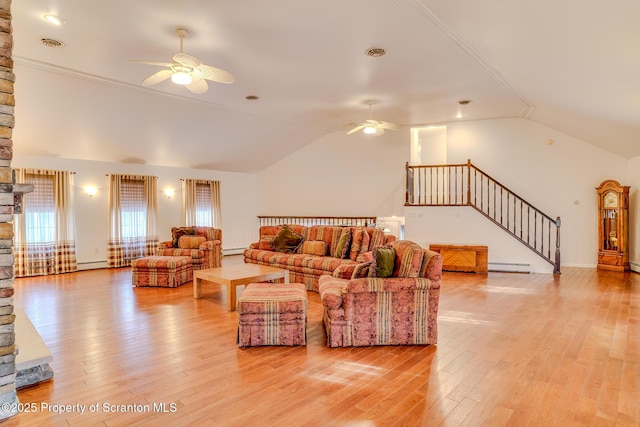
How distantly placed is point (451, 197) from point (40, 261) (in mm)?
8977

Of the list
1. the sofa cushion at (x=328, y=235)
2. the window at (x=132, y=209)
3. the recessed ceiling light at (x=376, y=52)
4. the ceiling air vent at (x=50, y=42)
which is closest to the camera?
the ceiling air vent at (x=50, y=42)

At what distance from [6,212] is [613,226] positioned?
917 cm

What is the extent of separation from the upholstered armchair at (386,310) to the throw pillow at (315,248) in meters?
2.75

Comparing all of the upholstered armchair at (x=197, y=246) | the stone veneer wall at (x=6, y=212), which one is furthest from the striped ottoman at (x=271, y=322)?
the upholstered armchair at (x=197, y=246)

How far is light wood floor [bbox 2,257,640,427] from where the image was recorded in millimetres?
2242

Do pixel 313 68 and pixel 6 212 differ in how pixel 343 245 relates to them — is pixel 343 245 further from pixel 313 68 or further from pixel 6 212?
pixel 6 212

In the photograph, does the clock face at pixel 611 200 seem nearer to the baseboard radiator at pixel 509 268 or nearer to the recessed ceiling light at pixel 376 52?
the baseboard radiator at pixel 509 268

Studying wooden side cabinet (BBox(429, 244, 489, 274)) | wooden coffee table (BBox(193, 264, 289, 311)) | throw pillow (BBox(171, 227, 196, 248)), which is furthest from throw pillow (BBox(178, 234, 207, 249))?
wooden side cabinet (BBox(429, 244, 489, 274))

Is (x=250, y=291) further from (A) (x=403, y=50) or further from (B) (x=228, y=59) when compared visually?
(A) (x=403, y=50)

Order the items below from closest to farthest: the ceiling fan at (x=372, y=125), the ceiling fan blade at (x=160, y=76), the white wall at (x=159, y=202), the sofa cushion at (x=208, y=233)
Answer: the ceiling fan blade at (x=160, y=76) < the ceiling fan at (x=372, y=125) < the sofa cushion at (x=208, y=233) < the white wall at (x=159, y=202)

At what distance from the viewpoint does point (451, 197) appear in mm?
8664

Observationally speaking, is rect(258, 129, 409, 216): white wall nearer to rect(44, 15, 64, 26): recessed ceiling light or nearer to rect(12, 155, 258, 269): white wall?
rect(12, 155, 258, 269): white wall

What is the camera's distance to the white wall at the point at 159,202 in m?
7.75

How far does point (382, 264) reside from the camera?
349 cm
